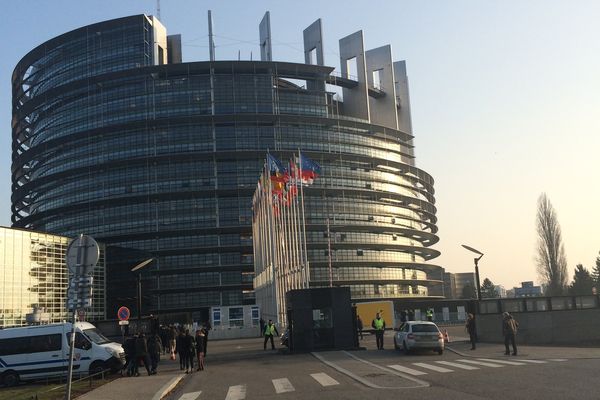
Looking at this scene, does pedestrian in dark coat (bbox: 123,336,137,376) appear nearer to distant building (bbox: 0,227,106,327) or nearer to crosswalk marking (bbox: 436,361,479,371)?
crosswalk marking (bbox: 436,361,479,371)

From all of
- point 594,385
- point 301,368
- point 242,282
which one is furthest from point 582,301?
point 242,282

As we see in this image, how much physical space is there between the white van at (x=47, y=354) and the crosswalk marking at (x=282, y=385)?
8289 mm

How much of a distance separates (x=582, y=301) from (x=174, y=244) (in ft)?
251

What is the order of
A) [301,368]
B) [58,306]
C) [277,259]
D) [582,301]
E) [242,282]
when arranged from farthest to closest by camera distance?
1. [242,282]
2. [58,306]
3. [277,259]
4. [582,301]
5. [301,368]

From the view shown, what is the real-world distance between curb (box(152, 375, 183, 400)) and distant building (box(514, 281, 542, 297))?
13943 cm

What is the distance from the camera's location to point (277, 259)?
56562 mm

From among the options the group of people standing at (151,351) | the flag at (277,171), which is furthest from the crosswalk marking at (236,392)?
the flag at (277,171)

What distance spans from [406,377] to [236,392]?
16.1 feet

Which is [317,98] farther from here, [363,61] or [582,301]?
[582,301]

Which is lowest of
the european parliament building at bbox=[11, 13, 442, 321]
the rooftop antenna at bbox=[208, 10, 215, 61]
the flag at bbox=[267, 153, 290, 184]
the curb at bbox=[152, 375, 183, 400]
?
the curb at bbox=[152, 375, 183, 400]

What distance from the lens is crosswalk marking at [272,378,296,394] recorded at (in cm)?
1671

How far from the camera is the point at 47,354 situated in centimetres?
2389

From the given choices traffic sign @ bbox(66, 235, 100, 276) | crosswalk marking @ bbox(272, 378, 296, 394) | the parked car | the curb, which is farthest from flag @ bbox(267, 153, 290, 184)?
traffic sign @ bbox(66, 235, 100, 276)

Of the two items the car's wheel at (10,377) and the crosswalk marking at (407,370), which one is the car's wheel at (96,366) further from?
the crosswalk marking at (407,370)
